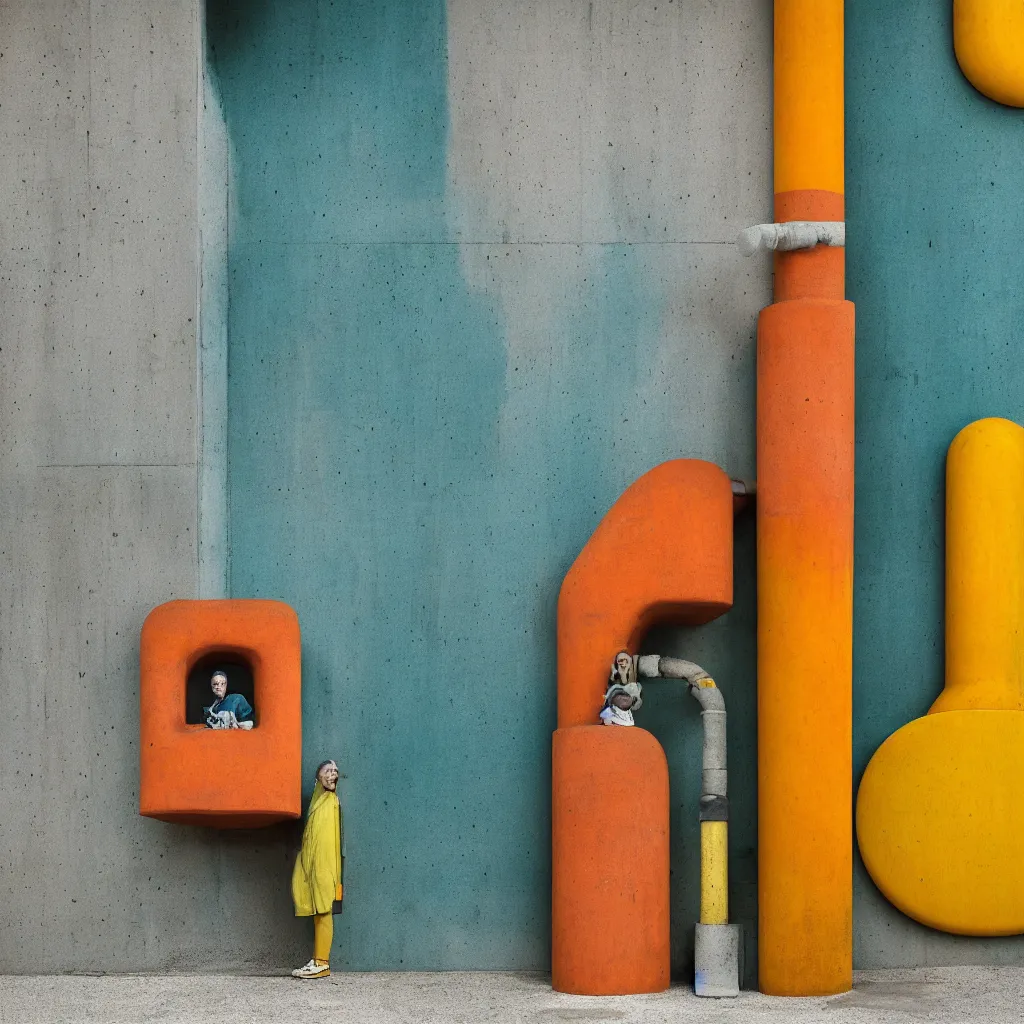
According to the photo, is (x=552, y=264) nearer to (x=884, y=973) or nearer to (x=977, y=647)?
(x=977, y=647)

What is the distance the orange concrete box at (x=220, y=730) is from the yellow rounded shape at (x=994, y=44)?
5.65 metres

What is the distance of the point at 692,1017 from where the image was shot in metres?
10.9

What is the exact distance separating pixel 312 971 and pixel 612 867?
1970mm

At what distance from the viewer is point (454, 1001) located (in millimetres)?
11352

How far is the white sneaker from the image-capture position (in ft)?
39.1

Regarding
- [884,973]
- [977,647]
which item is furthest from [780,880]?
[977,647]

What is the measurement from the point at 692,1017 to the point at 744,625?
2.69 meters


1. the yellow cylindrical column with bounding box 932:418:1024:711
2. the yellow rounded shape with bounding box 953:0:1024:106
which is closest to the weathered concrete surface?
the yellow cylindrical column with bounding box 932:418:1024:711

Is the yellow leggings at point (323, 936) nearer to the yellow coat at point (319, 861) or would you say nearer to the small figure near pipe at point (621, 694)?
the yellow coat at point (319, 861)

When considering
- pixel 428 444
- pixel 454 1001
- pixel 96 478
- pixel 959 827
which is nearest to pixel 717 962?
pixel 454 1001

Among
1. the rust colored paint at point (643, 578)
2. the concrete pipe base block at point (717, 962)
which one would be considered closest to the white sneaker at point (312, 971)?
the rust colored paint at point (643, 578)

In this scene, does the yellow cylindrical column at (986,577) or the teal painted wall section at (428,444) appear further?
the teal painted wall section at (428,444)

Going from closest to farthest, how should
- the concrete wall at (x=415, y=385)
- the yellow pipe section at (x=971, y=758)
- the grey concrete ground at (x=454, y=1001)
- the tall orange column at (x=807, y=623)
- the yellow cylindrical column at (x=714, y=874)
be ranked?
the grey concrete ground at (x=454, y=1001) → the tall orange column at (x=807, y=623) → the yellow cylindrical column at (x=714, y=874) → the yellow pipe section at (x=971, y=758) → the concrete wall at (x=415, y=385)

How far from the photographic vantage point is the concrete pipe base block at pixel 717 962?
1167 centimetres
